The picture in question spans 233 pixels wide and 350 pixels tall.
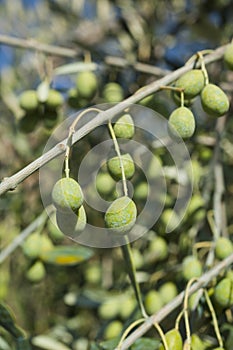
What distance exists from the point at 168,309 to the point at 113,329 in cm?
50

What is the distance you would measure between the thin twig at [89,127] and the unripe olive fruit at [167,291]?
57 centimetres

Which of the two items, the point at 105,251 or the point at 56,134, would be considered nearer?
the point at 56,134

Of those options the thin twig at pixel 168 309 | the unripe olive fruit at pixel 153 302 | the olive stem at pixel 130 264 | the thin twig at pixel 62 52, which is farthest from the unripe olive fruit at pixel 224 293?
the thin twig at pixel 62 52

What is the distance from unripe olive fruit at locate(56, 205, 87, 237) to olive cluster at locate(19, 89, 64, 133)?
0.65 metres

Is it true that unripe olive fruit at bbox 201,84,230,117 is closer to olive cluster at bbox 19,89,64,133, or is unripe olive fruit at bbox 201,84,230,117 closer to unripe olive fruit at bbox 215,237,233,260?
unripe olive fruit at bbox 215,237,233,260

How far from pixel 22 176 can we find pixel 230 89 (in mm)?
993

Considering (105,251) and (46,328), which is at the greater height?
(105,251)

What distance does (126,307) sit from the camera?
5.01ft

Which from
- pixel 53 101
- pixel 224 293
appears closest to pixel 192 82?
pixel 224 293

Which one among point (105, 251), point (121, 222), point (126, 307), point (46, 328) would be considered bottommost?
point (121, 222)

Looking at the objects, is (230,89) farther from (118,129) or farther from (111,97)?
(118,129)

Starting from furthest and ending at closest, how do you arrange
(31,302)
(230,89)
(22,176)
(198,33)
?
(31,302), (198,33), (230,89), (22,176)

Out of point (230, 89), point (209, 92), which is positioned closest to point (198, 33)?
point (230, 89)

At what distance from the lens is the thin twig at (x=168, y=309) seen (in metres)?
0.98
